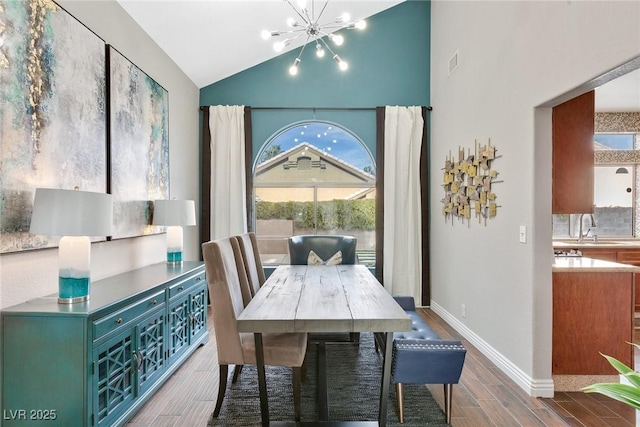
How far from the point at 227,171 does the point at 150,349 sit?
3.04m

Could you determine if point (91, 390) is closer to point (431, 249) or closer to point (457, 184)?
point (457, 184)

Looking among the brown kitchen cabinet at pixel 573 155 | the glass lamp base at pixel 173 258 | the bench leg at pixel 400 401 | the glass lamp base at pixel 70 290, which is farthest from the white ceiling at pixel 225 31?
the bench leg at pixel 400 401

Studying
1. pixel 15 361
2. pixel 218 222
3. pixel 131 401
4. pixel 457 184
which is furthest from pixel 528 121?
pixel 218 222

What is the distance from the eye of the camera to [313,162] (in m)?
5.50

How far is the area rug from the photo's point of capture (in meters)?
2.33

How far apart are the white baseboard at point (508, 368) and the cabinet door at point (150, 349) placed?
8.87 ft

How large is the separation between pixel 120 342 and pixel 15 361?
48 cm

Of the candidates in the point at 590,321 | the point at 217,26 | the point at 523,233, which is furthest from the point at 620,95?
the point at 217,26

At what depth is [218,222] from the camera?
5105mm

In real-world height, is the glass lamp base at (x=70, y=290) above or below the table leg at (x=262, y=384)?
above

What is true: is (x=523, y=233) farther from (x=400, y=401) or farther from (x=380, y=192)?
(x=380, y=192)

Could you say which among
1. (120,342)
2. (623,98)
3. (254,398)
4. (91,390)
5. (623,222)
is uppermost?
(623,98)

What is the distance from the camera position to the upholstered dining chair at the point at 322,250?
395 centimetres

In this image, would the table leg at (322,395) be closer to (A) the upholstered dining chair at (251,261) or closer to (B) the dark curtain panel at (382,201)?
(A) the upholstered dining chair at (251,261)
